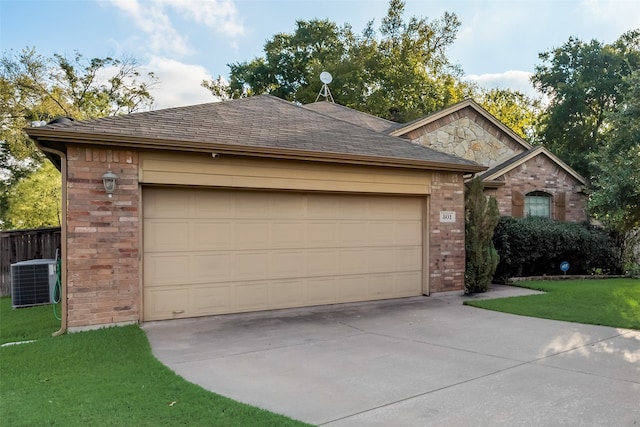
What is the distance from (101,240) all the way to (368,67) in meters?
23.1

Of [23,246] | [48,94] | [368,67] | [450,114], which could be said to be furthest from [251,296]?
[368,67]

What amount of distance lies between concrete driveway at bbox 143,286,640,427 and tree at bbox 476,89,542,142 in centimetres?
3003

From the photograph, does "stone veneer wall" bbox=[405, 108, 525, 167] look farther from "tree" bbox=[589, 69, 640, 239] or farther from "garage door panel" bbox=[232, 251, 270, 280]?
"garage door panel" bbox=[232, 251, 270, 280]

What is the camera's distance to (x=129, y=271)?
6934mm

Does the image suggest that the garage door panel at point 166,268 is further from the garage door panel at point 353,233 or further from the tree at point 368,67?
the tree at point 368,67

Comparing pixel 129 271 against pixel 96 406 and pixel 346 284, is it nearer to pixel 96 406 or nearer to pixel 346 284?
pixel 96 406


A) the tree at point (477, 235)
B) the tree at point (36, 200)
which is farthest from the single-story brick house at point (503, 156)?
the tree at point (36, 200)

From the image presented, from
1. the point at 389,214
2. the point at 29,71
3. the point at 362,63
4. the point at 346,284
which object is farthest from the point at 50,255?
the point at 362,63

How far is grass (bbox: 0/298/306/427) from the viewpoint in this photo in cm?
356

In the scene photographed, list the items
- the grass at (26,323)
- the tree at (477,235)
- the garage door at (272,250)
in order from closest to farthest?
the grass at (26,323), the garage door at (272,250), the tree at (477,235)

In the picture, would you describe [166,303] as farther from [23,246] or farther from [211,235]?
[23,246]

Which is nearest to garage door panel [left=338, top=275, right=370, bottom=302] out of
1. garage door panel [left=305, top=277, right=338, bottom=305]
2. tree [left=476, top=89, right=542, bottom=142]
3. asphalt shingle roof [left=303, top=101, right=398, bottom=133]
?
garage door panel [left=305, top=277, right=338, bottom=305]

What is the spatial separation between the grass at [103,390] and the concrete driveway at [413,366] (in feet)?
0.92

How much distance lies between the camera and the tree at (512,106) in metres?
34.5
